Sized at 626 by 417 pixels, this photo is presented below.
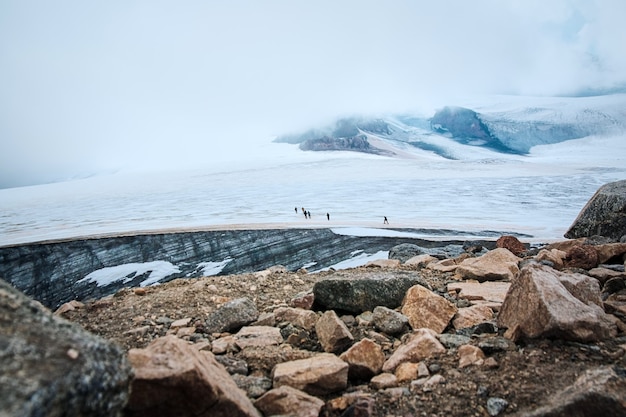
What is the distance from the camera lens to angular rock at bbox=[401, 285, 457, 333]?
2715mm

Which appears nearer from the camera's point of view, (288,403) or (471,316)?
(288,403)

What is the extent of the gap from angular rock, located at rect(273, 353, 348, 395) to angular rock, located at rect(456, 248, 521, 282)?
2.39 meters

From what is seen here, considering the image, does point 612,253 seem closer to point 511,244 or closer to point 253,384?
point 511,244

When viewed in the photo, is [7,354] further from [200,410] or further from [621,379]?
[621,379]

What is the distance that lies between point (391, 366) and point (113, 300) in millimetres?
3249

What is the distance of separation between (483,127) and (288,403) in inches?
2653

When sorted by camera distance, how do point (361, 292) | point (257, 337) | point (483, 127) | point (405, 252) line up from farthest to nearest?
point (483, 127) → point (405, 252) → point (361, 292) → point (257, 337)

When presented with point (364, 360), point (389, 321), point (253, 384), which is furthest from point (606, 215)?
point (253, 384)

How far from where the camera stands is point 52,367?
3.35ft

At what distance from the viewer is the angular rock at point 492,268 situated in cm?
383

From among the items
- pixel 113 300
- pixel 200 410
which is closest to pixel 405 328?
pixel 200 410

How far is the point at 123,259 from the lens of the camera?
13.7 m

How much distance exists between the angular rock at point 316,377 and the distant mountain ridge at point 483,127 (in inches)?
2397

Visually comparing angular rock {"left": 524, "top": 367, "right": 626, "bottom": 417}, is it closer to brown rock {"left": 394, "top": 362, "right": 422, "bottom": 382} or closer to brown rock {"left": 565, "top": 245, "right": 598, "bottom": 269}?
brown rock {"left": 394, "top": 362, "right": 422, "bottom": 382}
